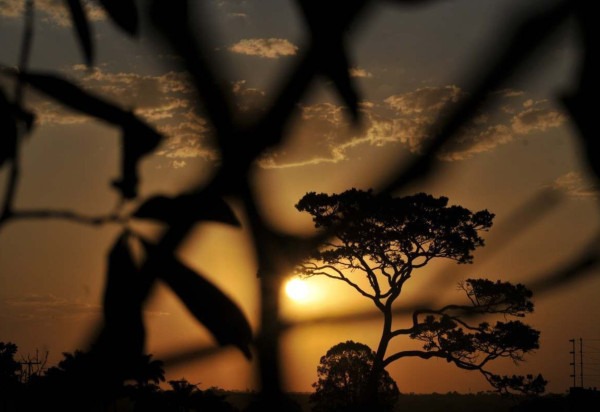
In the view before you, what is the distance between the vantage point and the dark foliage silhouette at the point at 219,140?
0.53 metres

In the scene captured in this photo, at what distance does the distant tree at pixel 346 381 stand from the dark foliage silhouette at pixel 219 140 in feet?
64.4

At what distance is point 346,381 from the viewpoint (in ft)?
68.0

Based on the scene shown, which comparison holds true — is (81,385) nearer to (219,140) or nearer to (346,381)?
(219,140)

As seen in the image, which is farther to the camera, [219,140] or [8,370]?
[8,370]

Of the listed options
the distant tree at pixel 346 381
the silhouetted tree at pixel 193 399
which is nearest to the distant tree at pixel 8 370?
the silhouetted tree at pixel 193 399

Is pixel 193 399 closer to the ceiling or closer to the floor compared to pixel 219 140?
closer to the floor

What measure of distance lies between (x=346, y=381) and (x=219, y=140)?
2072cm

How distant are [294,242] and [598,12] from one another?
0.27 m

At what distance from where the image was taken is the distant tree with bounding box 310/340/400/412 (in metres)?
20.4

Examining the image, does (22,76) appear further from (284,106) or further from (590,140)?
(590,140)

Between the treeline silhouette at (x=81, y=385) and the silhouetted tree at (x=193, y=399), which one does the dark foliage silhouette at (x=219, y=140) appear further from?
the silhouetted tree at (x=193, y=399)

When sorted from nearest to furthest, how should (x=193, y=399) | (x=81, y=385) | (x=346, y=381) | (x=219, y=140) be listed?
(x=219, y=140), (x=81, y=385), (x=193, y=399), (x=346, y=381)

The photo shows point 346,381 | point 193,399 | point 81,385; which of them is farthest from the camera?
point 346,381

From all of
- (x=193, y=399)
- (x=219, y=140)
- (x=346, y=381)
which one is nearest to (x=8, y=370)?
(x=193, y=399)
